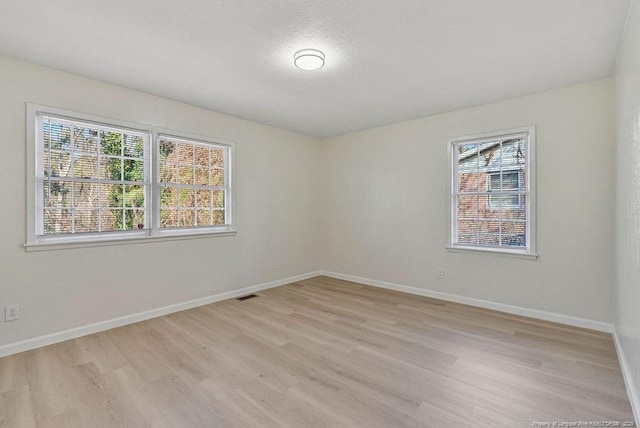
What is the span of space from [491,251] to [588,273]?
0.91m

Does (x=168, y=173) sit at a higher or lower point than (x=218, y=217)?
higher

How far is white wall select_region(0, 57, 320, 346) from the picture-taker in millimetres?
2684

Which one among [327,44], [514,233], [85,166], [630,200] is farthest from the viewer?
[514,233]

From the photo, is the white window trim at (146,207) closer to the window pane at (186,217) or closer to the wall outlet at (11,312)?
the window pane at (186,217)

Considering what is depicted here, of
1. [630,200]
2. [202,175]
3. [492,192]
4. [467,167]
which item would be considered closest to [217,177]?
[202,175]

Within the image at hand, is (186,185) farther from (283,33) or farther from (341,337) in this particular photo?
(341,337)

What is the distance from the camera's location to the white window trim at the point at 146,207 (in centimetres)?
275

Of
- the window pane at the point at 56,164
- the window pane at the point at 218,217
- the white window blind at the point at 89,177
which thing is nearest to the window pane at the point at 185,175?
the white window blind at the point at 89,177

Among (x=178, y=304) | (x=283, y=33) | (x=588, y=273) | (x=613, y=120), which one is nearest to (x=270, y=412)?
(x=178, y=304)

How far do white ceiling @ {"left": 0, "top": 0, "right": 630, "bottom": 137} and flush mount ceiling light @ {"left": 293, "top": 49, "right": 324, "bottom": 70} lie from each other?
6 cm

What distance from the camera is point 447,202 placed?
4145 millimetres

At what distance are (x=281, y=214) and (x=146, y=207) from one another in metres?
2.05

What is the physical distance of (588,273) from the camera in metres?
3.15

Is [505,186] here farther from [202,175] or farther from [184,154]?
[184,154]
